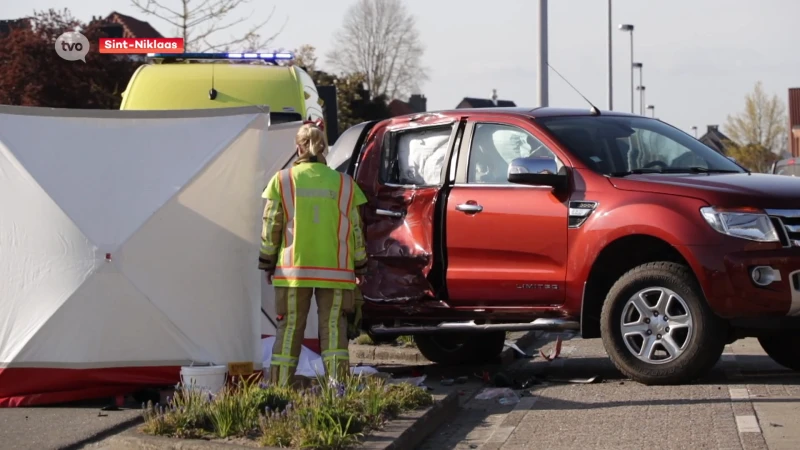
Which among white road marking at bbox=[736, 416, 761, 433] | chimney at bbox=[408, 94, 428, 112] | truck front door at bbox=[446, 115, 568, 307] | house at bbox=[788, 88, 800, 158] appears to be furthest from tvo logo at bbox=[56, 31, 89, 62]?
house at bbox=[788, 88, 800, 158]

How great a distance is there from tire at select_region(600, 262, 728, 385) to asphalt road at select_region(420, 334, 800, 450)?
0.14 meters

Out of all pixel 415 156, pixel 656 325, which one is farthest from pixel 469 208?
pixel 656 325

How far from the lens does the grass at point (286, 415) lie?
20.7ft

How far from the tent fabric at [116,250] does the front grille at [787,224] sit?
349cm

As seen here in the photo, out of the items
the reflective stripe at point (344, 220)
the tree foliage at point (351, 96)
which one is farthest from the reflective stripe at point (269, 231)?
the tree foliage at point (351, 96)

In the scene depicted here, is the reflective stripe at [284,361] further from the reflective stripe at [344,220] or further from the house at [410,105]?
the house at [410,105]

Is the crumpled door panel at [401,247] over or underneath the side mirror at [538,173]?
underneath

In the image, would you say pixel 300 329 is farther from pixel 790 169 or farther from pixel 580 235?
pixel 790 169

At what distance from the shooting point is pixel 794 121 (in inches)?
3947

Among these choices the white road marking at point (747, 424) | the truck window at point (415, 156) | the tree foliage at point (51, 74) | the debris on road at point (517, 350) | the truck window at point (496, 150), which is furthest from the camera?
the tree foliage at point (51, 74)

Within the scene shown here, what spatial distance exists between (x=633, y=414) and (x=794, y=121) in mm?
97864

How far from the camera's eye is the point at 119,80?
83.8 ft

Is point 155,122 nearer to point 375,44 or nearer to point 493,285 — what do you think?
point 493,285

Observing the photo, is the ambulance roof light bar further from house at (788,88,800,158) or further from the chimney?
house at (788,88,800,158)
